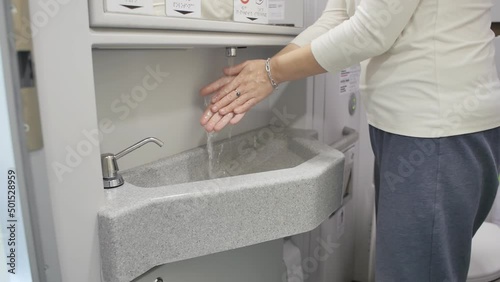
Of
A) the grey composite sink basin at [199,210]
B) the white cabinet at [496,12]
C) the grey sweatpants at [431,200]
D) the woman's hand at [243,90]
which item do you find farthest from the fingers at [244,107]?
the white cabinet at [496,12]

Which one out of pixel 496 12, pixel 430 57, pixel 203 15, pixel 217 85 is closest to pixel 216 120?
pixel 217 85

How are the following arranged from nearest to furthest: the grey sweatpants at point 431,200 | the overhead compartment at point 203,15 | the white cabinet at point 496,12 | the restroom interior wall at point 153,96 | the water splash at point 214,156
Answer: the overhead compartment at point 203,15
the grey sweatpants at point 431,200
the restroom interior wall at point 153,96
the water splash at point 214,156
the white cabinet at point 496,12

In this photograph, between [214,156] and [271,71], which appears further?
[214,156]

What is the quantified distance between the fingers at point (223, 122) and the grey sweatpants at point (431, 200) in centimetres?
34

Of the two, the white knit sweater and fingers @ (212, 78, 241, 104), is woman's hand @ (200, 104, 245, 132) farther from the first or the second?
the white knit sweater

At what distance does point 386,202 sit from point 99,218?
22.1 inches

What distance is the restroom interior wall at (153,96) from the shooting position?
875mm

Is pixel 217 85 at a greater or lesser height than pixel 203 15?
lesser

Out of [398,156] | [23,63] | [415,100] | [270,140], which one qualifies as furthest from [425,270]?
[23,63]

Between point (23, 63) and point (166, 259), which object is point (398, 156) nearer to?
point (166, 259)

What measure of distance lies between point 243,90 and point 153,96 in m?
0.22

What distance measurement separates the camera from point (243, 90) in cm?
95

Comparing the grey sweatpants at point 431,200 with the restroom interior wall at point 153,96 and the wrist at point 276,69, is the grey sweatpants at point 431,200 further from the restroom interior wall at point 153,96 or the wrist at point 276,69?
the restroom interior wall at point 153,96

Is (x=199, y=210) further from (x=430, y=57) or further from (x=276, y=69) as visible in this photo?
(x=430, y=57)
